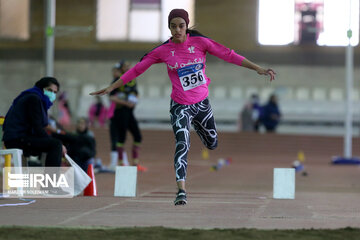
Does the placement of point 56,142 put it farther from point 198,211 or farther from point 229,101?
point 229,101

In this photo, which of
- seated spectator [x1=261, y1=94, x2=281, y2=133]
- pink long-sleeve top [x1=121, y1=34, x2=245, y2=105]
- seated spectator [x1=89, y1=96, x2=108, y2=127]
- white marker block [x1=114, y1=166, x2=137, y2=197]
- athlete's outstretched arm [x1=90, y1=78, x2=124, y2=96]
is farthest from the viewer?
seated spectator [x1=89, y1=96, x2=108, y2=127]

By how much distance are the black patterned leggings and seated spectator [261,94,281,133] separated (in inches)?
760

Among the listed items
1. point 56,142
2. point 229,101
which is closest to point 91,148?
point 56,142

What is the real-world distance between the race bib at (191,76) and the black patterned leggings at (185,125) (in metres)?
0.22

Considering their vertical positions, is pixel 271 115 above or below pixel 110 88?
below

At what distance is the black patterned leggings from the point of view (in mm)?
8336

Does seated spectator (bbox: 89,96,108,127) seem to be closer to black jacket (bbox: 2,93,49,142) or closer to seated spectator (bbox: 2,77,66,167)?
seated spectator (bbox: 2,77,66,167)

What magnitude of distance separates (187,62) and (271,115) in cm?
2005

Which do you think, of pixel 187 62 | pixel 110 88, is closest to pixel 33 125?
pixel 110 88

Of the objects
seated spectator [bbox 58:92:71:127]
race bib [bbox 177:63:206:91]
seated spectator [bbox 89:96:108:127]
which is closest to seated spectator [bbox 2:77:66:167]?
race bib [bbox 177:63:206:91]

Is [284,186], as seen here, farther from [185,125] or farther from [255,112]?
[255,112]

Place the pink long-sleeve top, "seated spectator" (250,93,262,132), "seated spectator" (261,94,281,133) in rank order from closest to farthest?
1. the pink long-sleeve top
2. "seated spectator" (261,94,281,133)
3. "seated spectator" (250,93,262,132)

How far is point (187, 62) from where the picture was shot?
8453mm

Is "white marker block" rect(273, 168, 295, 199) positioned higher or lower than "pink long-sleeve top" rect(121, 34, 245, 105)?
lower
